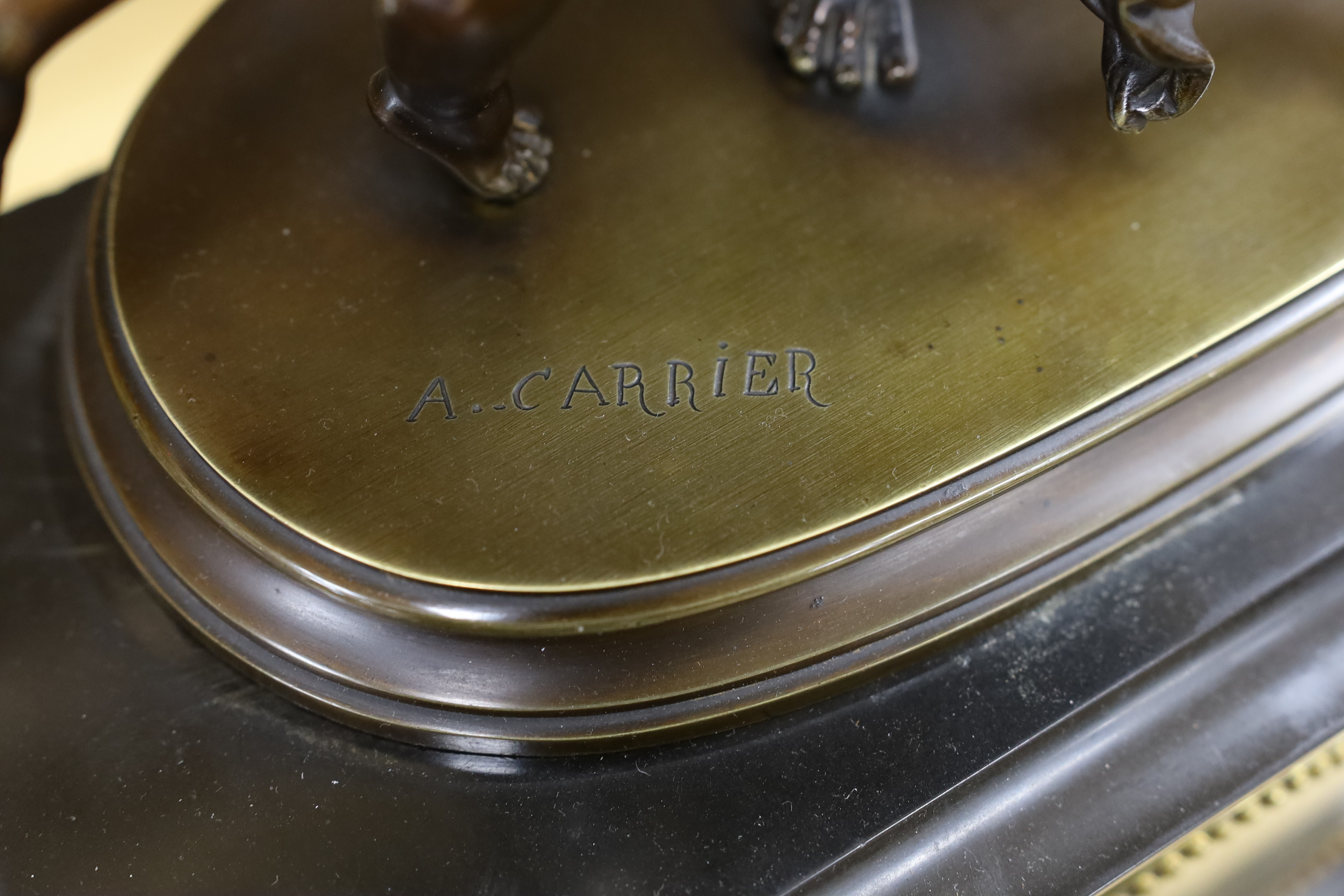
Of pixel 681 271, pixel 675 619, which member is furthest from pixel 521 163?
pixel 675 619

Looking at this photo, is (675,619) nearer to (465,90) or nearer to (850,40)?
(465,90)

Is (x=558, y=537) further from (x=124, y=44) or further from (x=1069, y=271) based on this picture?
(x=124, y=44)

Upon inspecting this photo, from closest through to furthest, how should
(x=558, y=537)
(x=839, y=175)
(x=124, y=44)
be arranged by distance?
(x=558, y=537) < (x=839, y=175) < (x=124, y=44)

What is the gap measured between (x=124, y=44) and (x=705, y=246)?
0.84 meters

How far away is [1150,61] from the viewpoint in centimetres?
43

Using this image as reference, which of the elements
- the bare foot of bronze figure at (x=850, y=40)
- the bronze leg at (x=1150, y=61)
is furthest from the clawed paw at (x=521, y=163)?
the bronze leg at (x=1150, y=61)

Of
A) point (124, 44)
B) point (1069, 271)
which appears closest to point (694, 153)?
Result: point (1069, 271)

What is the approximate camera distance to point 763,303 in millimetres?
487

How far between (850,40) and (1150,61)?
174mm
